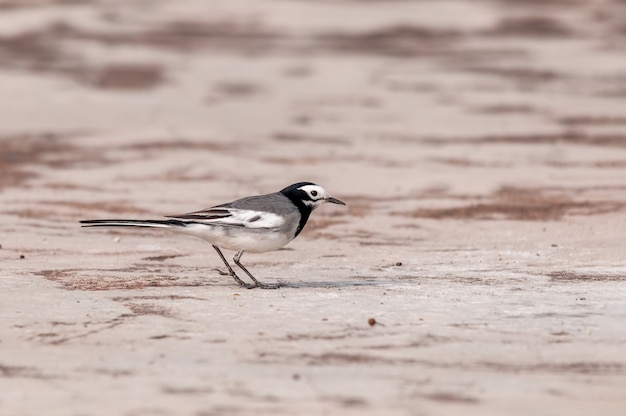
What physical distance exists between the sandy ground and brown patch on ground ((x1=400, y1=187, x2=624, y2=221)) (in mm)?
47

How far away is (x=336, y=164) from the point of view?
14.3 metres

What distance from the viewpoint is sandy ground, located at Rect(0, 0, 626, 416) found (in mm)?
6148

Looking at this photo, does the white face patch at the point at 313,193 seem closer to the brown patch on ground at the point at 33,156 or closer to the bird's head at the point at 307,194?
the bird's head at the point at 307,194

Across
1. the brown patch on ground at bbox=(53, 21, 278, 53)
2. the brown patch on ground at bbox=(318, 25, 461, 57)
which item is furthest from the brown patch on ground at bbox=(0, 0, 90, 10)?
the brown patch on ground at bbox=(318, 25, 461, 57)

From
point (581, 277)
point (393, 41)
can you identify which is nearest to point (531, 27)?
point (393, 41)

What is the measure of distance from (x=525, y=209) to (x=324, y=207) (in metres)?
1.92

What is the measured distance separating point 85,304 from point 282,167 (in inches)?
266

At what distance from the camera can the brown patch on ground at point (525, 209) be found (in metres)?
11.5

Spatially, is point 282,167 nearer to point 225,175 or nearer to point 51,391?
point 225,175

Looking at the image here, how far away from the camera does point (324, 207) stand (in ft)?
40.1

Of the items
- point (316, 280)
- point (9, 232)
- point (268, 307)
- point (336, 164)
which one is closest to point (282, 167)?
point (336, 164)

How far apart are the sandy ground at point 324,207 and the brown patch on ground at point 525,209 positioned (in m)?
0.05

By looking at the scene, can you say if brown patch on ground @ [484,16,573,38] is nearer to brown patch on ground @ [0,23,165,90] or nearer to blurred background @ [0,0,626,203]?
blurred background @ [0,0,626,203]

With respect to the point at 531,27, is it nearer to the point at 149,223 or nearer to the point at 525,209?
the point at 525,209
